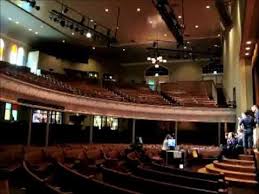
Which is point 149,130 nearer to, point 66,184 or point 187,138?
point 187,138

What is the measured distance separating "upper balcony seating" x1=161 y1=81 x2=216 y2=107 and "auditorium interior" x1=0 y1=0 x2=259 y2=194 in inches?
3.2

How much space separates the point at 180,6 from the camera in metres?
16.1

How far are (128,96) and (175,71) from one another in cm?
784

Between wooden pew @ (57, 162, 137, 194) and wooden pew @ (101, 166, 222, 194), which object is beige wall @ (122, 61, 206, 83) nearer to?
wooden pew @ (101, 166, 222, 194)

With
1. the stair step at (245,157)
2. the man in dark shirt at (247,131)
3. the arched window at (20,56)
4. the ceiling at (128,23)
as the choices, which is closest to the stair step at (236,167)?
the stair step at (245,157)

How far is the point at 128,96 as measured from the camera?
20703 millimetres

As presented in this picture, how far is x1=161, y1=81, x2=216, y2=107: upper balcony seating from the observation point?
2077 cm

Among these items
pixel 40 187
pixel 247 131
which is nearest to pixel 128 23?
pixel 247 131

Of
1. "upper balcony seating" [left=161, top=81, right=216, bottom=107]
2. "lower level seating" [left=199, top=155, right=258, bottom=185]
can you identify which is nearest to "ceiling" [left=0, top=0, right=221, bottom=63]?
"upper balcony seating" [left=161, top=81, right=216, bottom=107]

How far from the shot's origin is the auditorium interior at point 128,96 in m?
7.67

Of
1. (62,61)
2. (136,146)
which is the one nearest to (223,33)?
(136,146)

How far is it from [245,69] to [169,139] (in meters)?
4.77

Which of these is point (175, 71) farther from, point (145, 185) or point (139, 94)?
point (145, 185)

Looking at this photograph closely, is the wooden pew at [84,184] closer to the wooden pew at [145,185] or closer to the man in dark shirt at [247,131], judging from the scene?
the wooden pew at [145,185]
